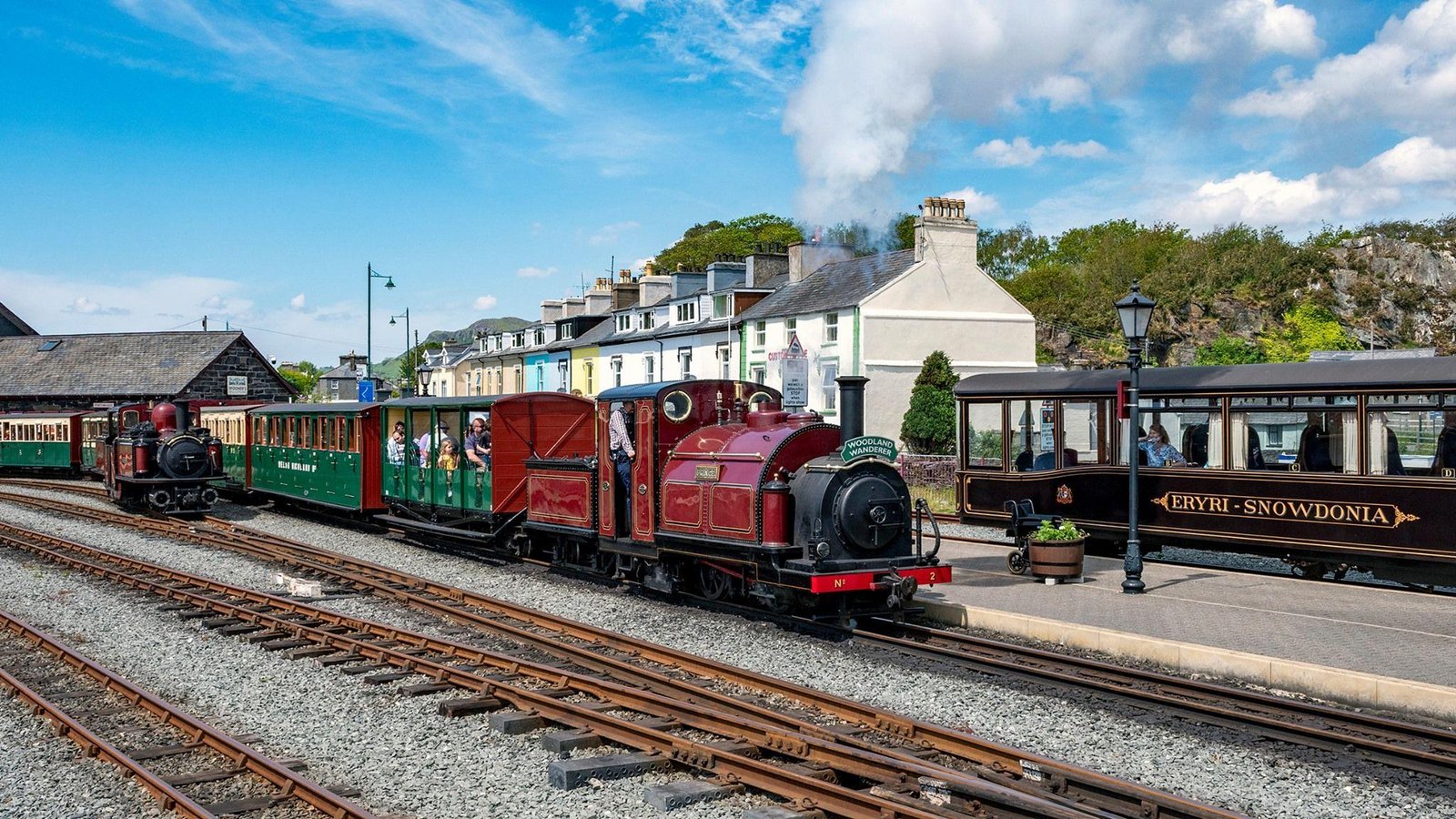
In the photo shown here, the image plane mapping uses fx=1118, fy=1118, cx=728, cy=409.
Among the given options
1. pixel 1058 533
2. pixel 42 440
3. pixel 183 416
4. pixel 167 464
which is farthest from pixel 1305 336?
pixel 42 440

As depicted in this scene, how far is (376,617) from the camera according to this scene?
42.4 ft

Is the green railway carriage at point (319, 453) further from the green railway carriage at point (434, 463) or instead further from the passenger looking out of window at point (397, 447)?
the passenger looking out of window at point (397, 447)

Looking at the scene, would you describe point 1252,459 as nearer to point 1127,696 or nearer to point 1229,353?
point 1127,696

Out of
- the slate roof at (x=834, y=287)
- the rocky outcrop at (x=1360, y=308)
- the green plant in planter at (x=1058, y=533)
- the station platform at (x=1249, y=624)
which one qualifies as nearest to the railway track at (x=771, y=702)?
the station platform at (x=1249, y=624)

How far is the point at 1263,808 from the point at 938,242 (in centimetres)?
3001

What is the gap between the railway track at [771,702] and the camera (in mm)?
6328

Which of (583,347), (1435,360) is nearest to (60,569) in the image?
(1435,360)

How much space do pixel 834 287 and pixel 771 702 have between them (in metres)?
29.2

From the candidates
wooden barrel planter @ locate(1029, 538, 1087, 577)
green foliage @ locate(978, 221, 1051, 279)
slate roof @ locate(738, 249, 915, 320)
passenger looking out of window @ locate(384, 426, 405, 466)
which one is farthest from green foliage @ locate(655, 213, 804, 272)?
wooden barrel planter @ locate(1029, 538, 1087, 577)

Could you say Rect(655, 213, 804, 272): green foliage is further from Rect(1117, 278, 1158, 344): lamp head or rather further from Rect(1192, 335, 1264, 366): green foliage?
Rect(1117, 278, 1158, 344): lamp head

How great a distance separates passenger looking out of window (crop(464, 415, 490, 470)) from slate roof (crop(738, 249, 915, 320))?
Answer: 60.7ft

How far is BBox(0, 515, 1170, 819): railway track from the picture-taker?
619 centimetres

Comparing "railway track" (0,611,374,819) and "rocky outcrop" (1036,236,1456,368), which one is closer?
"railway track" (0,611,374,819)

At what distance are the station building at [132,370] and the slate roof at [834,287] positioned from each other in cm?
2483
